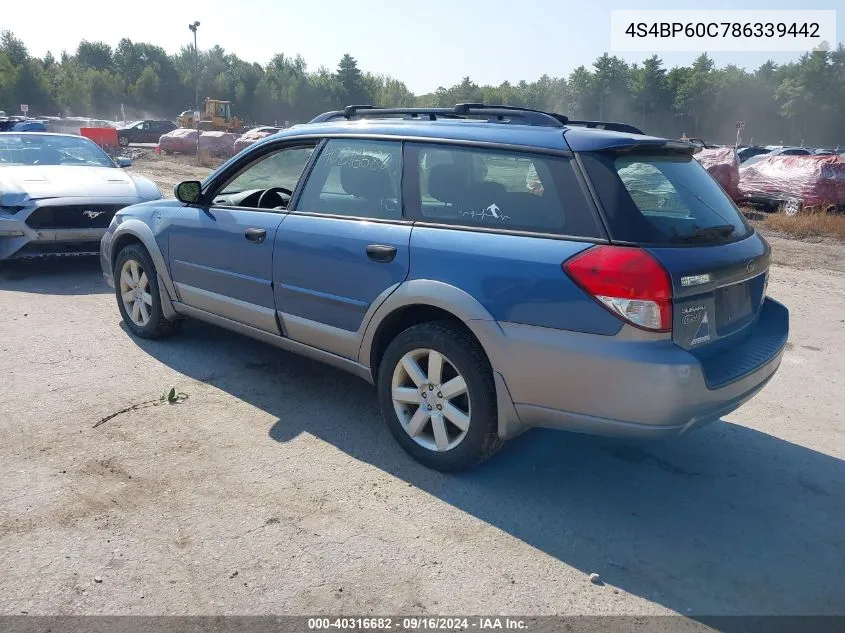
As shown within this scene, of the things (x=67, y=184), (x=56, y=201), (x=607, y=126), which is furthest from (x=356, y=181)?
(x=67, y=184)

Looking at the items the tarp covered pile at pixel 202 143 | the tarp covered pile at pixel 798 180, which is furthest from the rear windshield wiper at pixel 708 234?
the tarp covered pile at pixel 202 143

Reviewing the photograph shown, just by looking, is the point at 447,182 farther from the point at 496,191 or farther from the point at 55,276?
the point at 55,276

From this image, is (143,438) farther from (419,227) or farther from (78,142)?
(78,142)

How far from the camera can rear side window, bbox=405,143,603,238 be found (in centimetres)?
307

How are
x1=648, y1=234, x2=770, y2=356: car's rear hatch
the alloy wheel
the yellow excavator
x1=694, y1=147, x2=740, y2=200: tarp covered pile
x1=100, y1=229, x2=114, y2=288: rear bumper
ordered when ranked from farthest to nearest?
the yellow excavator, x1=694, y1=147, x2=740, y2=200: tarp covered pile, x1=100, y1=229, x2=114, y2=288: rear bumper, the alloy wheel, x1=648, y1=234, x2=770, y2=356: car's rear hatch

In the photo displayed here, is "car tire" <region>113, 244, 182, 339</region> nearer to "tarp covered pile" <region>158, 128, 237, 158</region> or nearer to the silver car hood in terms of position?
the silver car hood

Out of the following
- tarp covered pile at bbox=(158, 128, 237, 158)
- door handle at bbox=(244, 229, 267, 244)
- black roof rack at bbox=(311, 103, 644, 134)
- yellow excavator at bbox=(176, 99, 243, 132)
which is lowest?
door handle at bbox=(244, 229, 267, 244)

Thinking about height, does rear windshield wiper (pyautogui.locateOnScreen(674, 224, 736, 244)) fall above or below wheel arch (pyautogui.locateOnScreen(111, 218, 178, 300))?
above

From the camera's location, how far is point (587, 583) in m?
2.72

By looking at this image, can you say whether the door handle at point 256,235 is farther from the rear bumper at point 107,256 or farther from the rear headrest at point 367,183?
the rear bumper at point 107,256

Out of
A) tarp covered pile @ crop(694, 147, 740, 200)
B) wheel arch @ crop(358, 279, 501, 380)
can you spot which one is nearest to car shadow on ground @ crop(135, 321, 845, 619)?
wheel arch @ crop(358, 279, 501, 380)

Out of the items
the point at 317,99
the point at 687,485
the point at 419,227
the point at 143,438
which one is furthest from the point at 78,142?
the point at 317,99

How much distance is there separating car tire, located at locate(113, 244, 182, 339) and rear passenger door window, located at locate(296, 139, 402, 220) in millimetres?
1806

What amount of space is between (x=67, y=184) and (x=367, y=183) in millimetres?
5371
